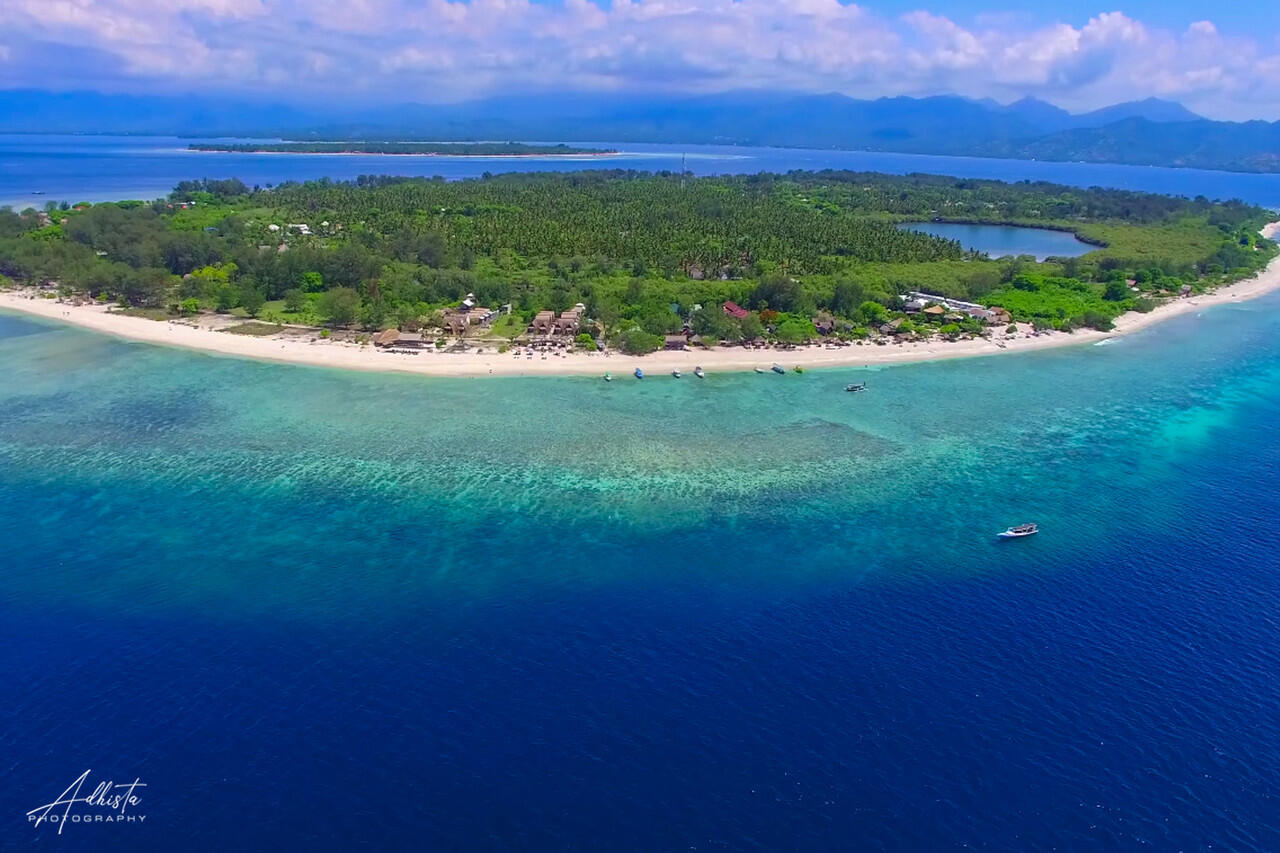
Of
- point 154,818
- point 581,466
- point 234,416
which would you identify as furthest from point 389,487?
point 154,818

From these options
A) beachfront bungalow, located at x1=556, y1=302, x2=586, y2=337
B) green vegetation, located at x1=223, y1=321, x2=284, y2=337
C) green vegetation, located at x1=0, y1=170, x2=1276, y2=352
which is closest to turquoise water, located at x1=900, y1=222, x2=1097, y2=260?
green vegetation, located at x1=0, y1=170, x2=1276, y2=352

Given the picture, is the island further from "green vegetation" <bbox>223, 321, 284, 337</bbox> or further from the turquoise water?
the turquoise water

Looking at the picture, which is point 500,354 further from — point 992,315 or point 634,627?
point 992,315

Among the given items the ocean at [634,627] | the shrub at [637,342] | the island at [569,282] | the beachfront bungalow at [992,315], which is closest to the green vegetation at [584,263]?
the shrub at [637,342]

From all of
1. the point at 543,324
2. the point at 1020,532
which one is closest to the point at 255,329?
the point at 543,324

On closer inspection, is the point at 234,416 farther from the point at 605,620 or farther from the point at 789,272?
the point at 789,272

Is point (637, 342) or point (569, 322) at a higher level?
point (569, 322)

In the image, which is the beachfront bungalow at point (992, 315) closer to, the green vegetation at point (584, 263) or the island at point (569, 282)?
the island at point (569, 282)
